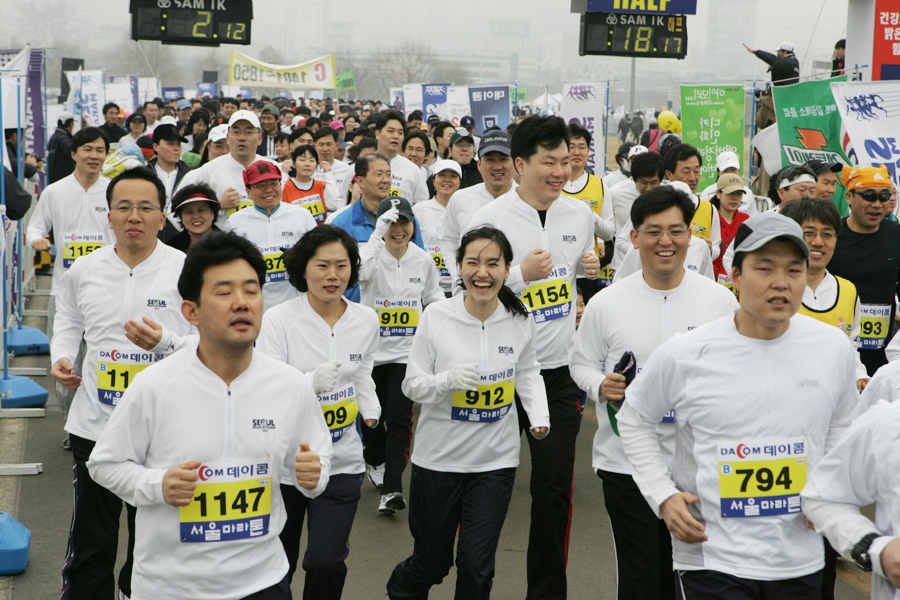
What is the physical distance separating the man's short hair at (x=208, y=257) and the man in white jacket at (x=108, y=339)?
1.17 meters

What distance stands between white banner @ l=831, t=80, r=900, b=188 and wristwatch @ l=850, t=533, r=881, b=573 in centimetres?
581

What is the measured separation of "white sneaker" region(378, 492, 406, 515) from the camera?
5.97 meters

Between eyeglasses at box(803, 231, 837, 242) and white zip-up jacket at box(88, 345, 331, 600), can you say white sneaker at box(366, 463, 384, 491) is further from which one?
white zip-up jacket at box(88, 345, 331, 600)

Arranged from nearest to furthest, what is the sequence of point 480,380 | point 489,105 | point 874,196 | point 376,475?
1. point 480,380
2. point 874,196
3. point 376,475
4. point 489,105

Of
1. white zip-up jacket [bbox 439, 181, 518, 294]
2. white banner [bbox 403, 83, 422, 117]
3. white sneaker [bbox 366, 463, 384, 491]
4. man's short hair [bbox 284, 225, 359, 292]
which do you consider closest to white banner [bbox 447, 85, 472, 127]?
white banner [bbox 403, 83, 422, 117]

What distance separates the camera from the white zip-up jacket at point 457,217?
6045mm

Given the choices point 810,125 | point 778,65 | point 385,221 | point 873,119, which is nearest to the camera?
point 385,221

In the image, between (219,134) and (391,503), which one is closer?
(391,503)

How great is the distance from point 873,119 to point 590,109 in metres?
6.38

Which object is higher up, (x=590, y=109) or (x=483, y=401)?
(x=590, y=109)

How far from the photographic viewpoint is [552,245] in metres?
4.99

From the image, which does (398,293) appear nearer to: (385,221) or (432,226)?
(385,221)

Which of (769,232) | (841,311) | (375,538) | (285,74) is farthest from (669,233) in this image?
(285,74)

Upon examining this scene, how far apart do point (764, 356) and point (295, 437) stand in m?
1.55
